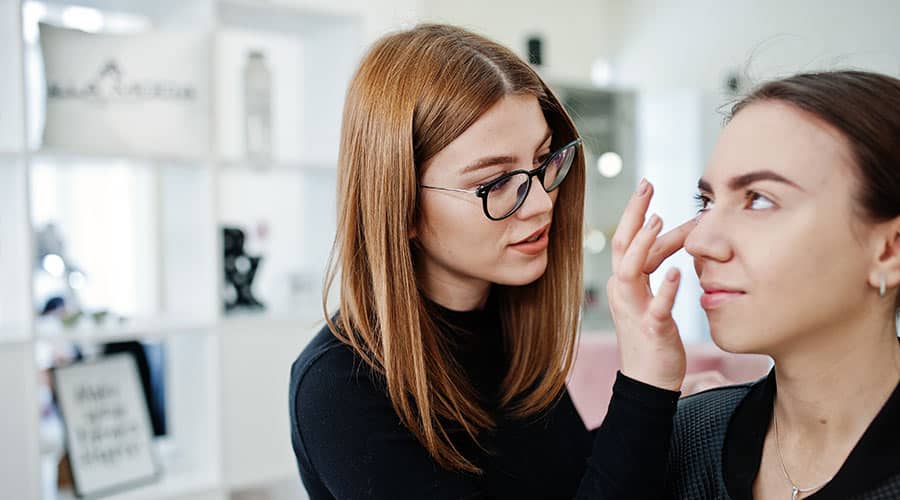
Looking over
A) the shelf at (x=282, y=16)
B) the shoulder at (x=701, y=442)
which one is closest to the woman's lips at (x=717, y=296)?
the shoulder at (x=701, y=442)

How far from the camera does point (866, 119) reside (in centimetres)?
86

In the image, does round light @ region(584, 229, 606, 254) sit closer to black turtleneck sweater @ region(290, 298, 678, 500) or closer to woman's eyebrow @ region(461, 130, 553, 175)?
black turtleneck sweater @ region(290, 298, 678, 500)

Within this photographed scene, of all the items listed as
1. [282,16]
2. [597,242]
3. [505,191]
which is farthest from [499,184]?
[597,242]

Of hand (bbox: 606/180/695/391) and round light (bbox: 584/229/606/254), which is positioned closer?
hand (bbox: 606/180/695/391)

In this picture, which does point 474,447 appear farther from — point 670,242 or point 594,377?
point 594,377

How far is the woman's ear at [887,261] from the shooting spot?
86 centimetres

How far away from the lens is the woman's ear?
86cm

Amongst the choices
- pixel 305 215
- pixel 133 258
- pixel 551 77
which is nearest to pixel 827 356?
pixel 305 215

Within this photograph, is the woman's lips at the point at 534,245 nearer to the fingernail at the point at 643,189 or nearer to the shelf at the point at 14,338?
the fingernail at the point at 643,189

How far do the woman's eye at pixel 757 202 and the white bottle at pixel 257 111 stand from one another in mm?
1832

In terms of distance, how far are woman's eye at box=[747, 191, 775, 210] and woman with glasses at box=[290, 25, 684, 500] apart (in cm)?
34

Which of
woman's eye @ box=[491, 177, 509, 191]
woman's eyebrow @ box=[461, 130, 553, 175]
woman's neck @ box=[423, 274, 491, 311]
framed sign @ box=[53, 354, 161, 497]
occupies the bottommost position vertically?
framed sign @ box=[53, 354, 161, 497]

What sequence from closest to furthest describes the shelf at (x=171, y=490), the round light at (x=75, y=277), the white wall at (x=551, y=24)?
the shelf at (x=171, y=490) < the round light at (x=75, y=277) < the white wall at (x=551, y=24)

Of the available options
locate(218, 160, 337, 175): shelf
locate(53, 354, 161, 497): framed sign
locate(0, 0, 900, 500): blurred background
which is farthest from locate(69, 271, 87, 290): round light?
locate(218, 160, 337, 175): shelf
